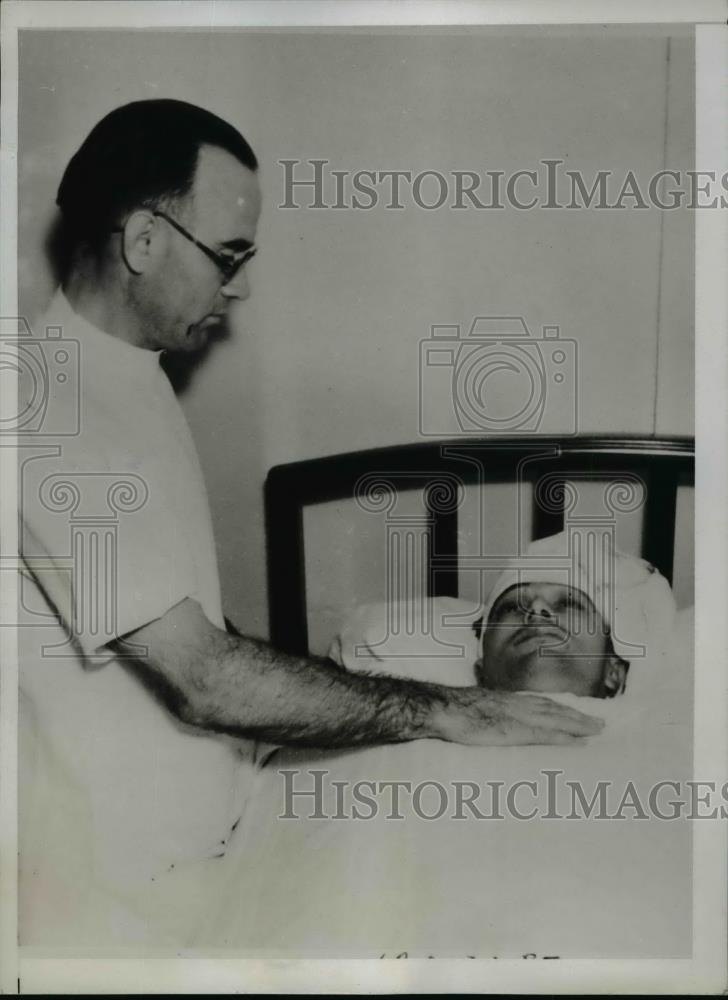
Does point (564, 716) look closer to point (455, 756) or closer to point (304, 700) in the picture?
point (455, 756)

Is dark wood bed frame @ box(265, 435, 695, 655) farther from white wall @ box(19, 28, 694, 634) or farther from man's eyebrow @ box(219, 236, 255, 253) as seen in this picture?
man's eyebrow @ box(219, 236, 255, 253)

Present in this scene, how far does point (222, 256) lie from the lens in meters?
1.31

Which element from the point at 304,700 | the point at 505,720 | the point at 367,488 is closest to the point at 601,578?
the point at 505,720

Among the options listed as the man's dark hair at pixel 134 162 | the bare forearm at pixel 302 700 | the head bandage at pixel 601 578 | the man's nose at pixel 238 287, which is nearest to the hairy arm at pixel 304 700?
the bare forearm at pixel 302 700

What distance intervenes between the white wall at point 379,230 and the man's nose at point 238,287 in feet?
0.04

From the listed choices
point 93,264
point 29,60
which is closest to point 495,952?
point 93,264

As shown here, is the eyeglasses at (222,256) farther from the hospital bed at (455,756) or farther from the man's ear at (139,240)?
the hospital bed at (455,756)

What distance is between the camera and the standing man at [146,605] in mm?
1299

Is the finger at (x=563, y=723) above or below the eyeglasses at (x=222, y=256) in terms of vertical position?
below

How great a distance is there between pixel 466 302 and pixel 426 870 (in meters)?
0.84

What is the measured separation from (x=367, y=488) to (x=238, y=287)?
350 mm

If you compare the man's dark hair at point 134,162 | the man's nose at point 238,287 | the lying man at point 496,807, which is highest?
the man's dark hair at point 134,162

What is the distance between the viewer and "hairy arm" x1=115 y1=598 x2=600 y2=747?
4.25ft

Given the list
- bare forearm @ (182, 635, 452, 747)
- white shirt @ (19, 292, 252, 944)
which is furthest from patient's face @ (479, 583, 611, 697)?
white shirt @ (19, 292, 252, 944)
